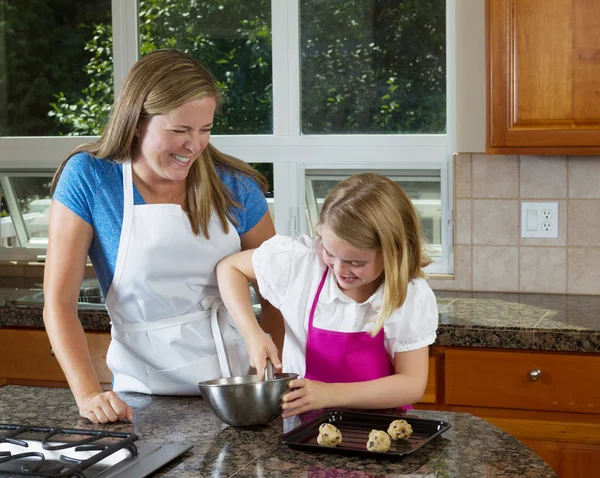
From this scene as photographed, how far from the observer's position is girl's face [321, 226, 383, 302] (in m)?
1.58

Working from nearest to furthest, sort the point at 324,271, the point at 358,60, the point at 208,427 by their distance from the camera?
the point at 208,427 < the point at 324,271 < the point at 358,60

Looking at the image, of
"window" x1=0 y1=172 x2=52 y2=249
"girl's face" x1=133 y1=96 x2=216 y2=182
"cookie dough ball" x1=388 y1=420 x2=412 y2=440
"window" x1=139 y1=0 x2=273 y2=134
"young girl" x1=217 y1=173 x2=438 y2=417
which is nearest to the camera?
"cookie dough ball" x1=388 y1=420 x2=412 y2=440

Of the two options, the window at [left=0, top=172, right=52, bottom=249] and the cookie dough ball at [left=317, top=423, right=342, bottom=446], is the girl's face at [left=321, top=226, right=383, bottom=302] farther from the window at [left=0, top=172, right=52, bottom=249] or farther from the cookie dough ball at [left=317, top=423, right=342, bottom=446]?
the window at [left=0, top=172, right=52, bottom=249]

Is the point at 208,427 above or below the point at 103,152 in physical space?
below

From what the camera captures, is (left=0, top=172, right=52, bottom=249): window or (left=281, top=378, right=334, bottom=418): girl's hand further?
(left=0, top=172, right=52, bottom=249): window

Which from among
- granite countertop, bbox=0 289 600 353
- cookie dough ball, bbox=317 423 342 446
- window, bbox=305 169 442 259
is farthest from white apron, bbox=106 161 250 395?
window, bbox=305 169 442 259

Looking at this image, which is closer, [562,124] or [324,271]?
[324,271]

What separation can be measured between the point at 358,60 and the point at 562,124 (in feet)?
2.78

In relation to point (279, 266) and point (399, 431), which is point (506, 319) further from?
point (399, 431)

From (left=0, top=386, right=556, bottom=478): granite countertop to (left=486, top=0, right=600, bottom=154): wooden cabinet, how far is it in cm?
125

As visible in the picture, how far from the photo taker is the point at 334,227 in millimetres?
1591

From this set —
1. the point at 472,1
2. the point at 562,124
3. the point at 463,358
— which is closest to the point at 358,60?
the point at 472,1

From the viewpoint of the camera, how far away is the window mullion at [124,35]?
130 inches

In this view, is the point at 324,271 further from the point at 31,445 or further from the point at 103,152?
the point at 31,445
